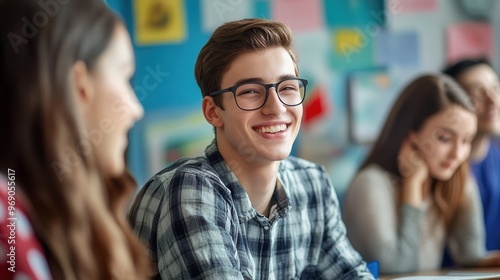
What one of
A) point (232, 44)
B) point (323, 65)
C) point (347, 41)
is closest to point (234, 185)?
point (232, 44)

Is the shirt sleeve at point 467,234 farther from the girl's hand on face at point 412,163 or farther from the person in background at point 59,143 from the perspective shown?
the person in background at point 59,143

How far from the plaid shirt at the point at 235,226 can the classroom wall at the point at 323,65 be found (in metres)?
0.11

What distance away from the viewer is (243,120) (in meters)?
1.59

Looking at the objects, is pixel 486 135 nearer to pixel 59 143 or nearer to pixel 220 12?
pixel 220 12

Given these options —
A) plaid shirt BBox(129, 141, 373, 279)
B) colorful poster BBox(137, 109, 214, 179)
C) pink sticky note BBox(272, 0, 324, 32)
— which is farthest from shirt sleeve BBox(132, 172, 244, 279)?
pink sticky note BBox(272, 0, 324, 32)

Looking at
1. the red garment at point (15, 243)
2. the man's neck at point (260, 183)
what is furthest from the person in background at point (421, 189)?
the red garment at point (15, 243)

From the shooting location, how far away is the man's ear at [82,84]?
1.42m

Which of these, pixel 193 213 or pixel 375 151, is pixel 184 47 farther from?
pixel 375 151

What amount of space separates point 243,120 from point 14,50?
0.49m

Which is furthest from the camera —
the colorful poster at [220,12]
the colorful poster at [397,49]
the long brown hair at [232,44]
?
the colorful poster at [397,49]

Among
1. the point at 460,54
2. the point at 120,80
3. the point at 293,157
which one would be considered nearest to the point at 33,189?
the point at 120,80

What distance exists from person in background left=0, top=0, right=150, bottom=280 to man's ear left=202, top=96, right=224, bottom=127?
0.23m

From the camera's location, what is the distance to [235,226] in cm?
156

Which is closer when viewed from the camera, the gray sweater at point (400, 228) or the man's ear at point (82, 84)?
the man's ear at point (82, 84)
